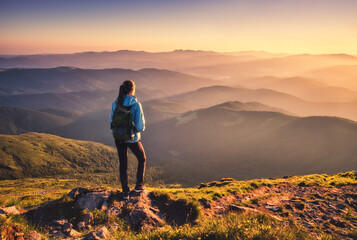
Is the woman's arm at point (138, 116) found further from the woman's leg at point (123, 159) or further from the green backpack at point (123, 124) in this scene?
the woman's leg at point (123, 159)

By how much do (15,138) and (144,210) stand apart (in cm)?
17572

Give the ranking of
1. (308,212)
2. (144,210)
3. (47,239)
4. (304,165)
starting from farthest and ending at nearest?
(304,165)
(308,212)
(144,210)
(47,239)

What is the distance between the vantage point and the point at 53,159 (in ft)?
419

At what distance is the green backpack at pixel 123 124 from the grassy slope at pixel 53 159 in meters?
116

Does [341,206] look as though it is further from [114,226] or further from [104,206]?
[104,206]

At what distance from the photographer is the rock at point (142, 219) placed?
20.3 ft

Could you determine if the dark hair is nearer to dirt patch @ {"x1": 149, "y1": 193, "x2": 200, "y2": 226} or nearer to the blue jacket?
the blue jacket

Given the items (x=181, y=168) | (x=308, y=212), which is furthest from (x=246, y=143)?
(x=308, y=212)

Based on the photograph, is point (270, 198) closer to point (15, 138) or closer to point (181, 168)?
point (181, 168)

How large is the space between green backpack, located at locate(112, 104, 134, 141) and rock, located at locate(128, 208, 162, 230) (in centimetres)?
250

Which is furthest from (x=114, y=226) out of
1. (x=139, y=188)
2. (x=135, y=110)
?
(x=135, y=110)

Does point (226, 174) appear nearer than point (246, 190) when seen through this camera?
No

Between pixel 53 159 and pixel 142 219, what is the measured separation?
483ft

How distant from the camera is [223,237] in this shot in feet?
12.9
